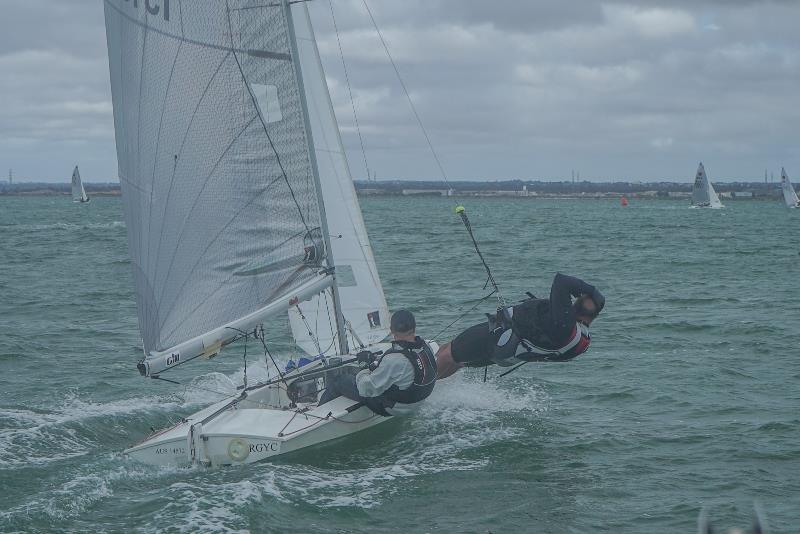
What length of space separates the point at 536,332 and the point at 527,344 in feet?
0.71

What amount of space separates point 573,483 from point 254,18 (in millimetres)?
4718

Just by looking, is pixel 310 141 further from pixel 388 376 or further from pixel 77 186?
pixel 77 186

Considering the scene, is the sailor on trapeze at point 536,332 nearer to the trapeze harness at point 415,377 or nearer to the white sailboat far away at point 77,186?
the trapeze harness at point 415,377

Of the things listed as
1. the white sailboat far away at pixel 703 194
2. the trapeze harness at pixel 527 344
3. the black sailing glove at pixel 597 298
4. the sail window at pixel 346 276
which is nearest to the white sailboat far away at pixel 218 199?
the trapeze harness at pixel 527 344

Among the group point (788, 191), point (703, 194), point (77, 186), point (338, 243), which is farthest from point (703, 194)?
point (338, 243)

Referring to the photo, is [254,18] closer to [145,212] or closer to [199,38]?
A: [199,38]

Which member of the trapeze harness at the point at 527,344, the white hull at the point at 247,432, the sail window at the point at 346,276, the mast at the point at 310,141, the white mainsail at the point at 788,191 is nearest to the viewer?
the white hull at the point at 247,432

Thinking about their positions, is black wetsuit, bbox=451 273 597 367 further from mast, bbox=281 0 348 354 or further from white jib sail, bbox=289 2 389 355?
white jib sail, bbox=289 2 389 355

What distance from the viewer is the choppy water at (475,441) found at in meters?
7.41

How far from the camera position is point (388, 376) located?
8758 mm

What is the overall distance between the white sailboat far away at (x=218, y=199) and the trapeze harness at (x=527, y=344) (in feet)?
4.18

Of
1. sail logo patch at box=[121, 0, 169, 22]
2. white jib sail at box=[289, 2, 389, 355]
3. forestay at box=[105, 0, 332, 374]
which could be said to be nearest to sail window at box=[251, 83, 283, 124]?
forestay at box=[105, 0, 332, 374]

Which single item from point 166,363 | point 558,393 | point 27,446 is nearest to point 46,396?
point 27,446

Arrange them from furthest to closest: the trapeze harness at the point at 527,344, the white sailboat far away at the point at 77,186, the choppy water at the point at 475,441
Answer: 1. the white sailboat far away at the point at 77,186
2. the trapeze harness at the point at 527,344
3. the choppy water at the point at 475,441
